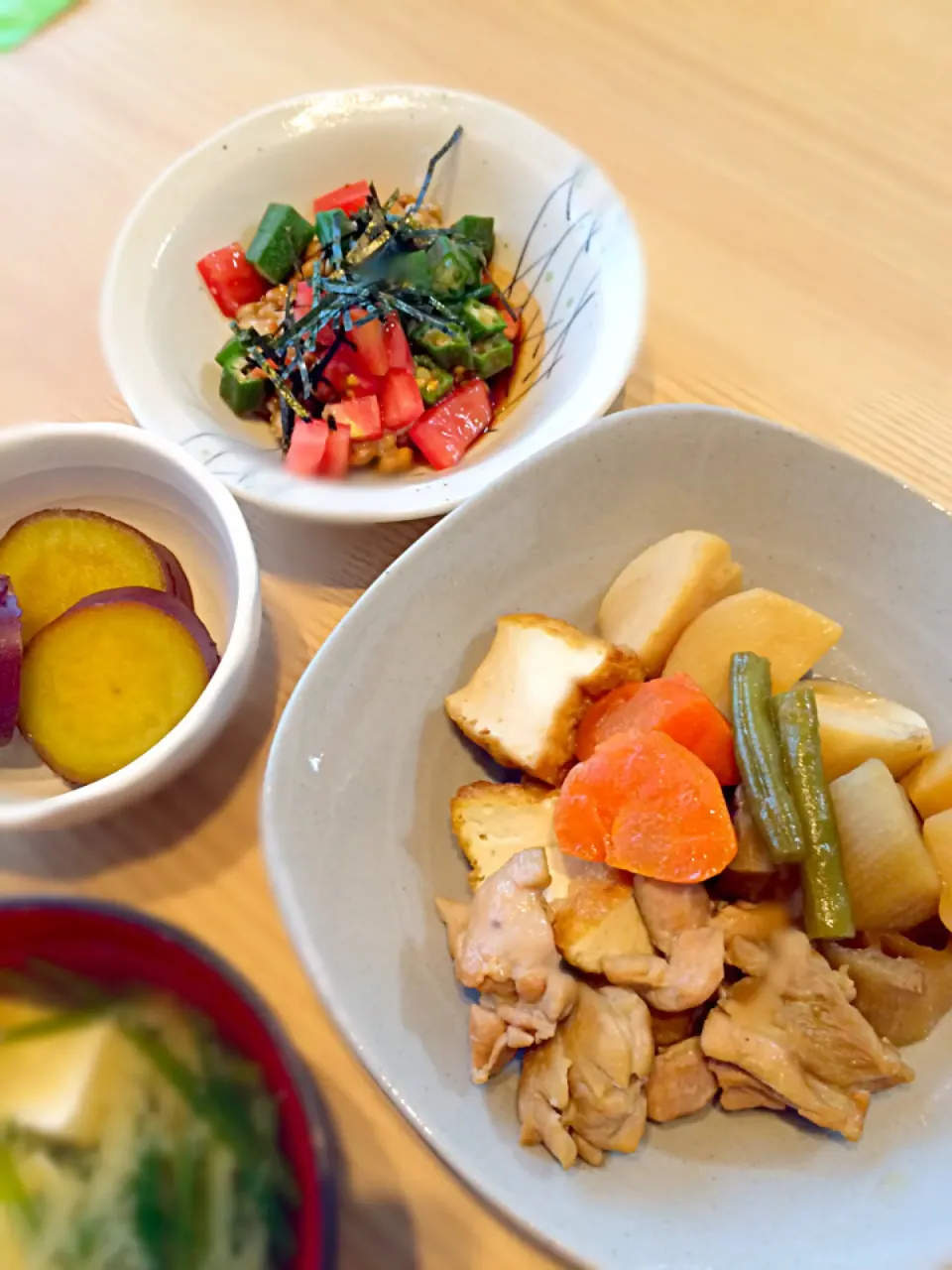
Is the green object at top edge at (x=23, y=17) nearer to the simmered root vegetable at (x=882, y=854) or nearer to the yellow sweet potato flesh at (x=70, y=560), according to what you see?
the yellow sweet potato flesh at (x=70, y=560)

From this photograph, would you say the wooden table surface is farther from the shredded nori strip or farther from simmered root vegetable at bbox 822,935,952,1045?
simmered root vegetable at bbox 822,935,952,1045

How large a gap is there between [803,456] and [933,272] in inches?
29.6

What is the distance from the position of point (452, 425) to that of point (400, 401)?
0.10m

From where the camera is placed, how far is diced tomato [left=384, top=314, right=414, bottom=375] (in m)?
1.56

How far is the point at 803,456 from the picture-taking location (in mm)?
1229

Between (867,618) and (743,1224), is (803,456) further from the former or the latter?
(743,1224)

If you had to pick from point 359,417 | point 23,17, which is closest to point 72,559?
point 359,417

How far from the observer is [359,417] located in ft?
4.98

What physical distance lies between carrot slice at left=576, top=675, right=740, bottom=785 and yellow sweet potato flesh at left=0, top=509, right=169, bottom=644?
1.98 ft

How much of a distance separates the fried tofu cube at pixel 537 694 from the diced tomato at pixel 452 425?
0.46 meters

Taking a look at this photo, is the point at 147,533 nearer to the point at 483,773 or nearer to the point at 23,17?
the point at 483,773

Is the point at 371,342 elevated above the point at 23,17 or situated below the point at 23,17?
below

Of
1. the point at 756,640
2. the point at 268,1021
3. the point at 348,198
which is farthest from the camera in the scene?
the point at 348,198

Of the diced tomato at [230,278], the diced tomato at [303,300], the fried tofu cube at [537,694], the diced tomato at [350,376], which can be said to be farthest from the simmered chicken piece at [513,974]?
the diced tomato at [230,278]
